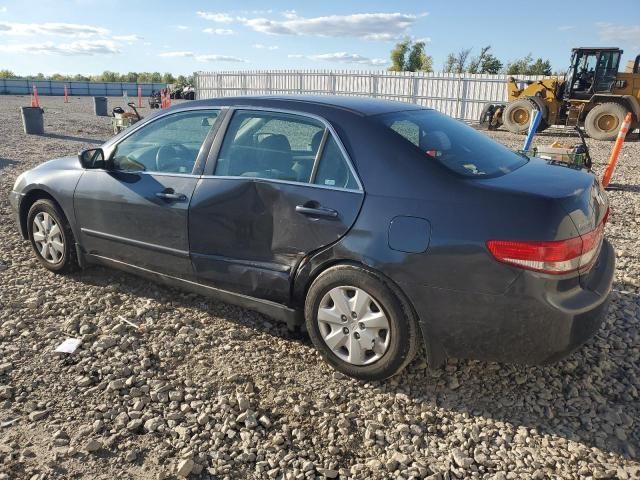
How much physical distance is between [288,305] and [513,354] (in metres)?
1.33

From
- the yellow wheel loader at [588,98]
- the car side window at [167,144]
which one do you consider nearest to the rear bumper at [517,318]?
the car side window at [167,144]

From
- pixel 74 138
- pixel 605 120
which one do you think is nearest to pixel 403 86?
pixel 605 120

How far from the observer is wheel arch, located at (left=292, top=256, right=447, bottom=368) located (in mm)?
2795

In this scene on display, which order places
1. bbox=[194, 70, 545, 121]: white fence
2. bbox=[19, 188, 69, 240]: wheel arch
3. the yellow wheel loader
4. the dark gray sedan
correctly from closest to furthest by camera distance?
the dark gray sedan, bbox=[19, 188, 69, 240]: wheel arch, the yellow wheel loader, bbox=[194, 70, 545, 121]: white fence

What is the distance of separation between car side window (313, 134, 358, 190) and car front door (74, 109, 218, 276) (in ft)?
3.00

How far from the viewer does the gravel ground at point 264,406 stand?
2.44 m

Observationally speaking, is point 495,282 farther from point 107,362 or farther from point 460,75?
point 460,75

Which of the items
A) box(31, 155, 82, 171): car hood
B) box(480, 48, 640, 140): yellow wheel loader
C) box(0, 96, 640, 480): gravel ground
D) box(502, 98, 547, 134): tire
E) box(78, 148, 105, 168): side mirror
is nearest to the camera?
box(0, 96, 640, 480): gravel ground

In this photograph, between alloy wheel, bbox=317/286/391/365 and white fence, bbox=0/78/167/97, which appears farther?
white fence, bbox=0/78/167/97

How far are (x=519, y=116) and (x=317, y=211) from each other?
16.8m

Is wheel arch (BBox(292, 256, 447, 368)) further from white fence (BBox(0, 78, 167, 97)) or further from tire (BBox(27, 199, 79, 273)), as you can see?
white fence (BBox(0, 78, 167, 97))

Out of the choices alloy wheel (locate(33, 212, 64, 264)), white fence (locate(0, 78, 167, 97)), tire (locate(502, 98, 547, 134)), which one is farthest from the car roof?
white fence (locate(0, 78, 167, 97))

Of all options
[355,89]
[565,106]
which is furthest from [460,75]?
[565,106]

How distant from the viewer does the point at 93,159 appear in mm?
4059
